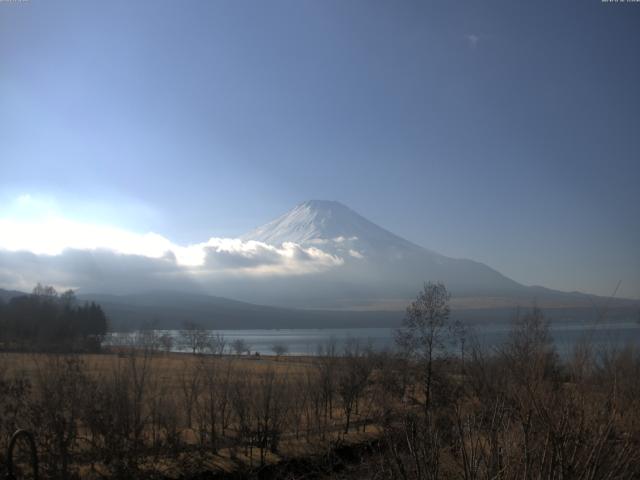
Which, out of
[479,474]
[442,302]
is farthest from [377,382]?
[479,474]

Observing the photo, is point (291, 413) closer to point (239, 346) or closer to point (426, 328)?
point (426, 328)

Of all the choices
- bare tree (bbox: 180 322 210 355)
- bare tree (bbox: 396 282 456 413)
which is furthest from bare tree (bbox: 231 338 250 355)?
bare tree (bbox: 396 282 456 413)

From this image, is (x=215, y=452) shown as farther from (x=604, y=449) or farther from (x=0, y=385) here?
(x=604, y=449)

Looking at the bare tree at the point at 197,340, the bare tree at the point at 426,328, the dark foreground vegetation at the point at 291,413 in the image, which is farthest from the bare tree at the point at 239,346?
the dark foreground vegetation at the point at 291,413

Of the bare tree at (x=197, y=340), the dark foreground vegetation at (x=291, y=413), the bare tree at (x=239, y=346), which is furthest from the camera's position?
the bare tree at (x=239, y=346)

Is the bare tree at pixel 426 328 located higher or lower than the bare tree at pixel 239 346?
higher

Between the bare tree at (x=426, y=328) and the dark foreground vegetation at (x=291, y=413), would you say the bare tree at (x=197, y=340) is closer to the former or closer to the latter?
the bare tree at (x=426, y=328)

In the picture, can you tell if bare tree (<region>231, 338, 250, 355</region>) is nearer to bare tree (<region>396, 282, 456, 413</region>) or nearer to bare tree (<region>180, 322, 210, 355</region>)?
bare tree (<region>180, 322, 210, 355</region>)

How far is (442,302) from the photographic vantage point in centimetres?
3472

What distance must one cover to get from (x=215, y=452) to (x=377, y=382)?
14.9 metres

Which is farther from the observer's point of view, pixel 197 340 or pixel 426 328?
pixel 197 340

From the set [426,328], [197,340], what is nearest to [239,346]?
[197,340]

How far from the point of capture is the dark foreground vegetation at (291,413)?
6.70 metres

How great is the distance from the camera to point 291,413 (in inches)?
992
